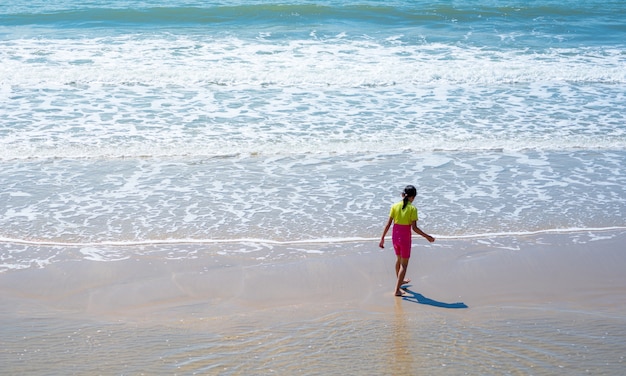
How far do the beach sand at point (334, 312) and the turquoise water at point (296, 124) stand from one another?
0.61 meters

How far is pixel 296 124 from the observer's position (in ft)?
45.3

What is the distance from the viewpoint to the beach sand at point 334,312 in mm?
6086

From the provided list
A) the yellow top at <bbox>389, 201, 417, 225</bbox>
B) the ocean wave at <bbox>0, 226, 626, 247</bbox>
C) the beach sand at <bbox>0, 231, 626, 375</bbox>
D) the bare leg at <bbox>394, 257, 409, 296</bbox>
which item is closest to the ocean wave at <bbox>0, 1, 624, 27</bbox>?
the ocean wave at <bbox>0, 226, 626, 247</bbox>

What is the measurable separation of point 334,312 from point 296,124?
705cm

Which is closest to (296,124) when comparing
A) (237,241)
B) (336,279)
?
(237,241)

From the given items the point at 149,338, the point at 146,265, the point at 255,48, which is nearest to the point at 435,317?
the point at 149,338

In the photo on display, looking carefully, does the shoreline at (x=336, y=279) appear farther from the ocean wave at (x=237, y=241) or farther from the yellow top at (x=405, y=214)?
the yellow top at (x=405, y=214)

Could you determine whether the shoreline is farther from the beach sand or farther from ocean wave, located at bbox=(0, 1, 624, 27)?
ocean wave, located at bbox=(0, 1, 624, 27)

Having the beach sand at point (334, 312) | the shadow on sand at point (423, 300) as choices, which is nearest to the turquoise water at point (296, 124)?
the beach sand at point (334, 312)

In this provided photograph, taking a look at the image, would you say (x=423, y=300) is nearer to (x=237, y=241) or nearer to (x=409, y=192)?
(x=409, y=192)

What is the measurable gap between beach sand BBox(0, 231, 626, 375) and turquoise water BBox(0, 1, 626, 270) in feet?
2.00

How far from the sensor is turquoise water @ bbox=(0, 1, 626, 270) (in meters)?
9.66

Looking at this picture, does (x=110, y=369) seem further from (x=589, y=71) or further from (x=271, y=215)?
(x=589, y=71)

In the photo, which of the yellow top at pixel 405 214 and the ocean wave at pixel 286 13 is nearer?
the yellow top at pixel 405 214
